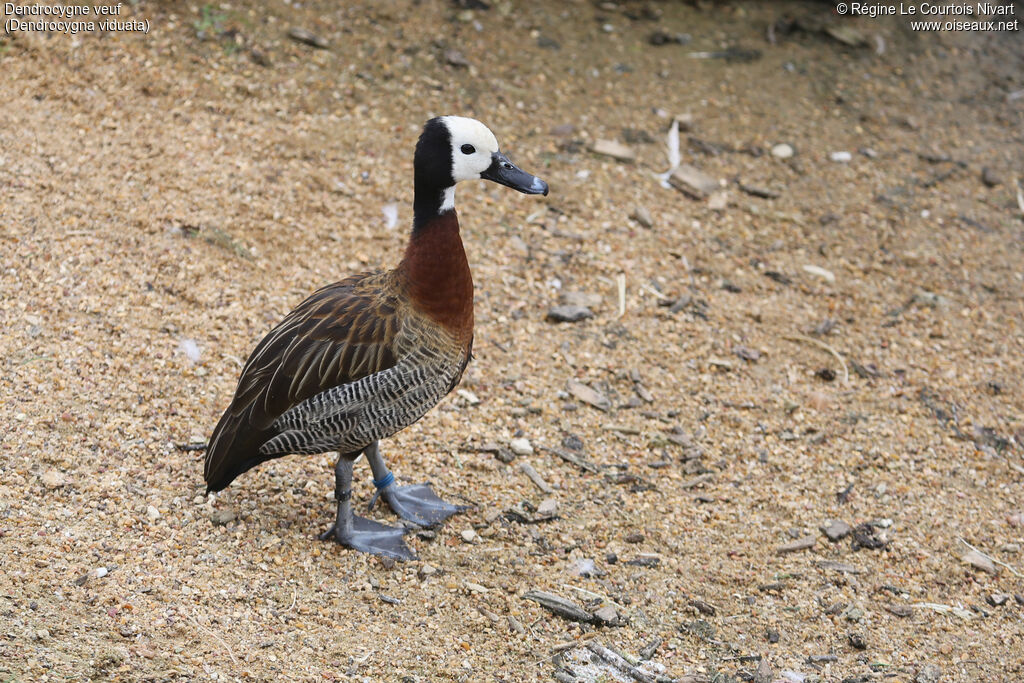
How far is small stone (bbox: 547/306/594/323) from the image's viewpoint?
6.30 m

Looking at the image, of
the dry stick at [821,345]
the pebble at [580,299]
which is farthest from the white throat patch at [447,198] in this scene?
the dry stick at [821,345]

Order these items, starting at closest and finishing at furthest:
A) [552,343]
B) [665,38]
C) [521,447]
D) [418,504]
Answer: [418,504] → [521,447] → [552,343] → [665,38]

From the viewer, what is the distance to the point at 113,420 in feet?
15.7

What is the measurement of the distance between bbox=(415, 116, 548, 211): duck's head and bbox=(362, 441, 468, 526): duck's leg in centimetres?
127

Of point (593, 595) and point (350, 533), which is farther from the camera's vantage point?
point (350, 533)

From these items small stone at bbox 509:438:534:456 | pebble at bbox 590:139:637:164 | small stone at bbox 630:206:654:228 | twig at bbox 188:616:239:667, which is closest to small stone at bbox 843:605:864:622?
small stone at bbox 509:438:534:456

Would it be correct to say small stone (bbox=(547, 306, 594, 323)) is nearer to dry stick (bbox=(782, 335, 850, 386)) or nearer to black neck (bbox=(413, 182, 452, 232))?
dry stick (bbox=(782, 335, 850, 386))

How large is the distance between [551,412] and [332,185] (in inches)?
93.5

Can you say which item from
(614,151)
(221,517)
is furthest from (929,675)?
(614,151)

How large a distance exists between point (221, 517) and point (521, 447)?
5.32 ft

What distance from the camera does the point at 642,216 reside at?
7.20 m

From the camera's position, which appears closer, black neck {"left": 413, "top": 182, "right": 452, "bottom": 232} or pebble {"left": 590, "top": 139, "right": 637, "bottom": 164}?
black neck {"left": 413, "top": 182, "right": 452, "bottom": 232}

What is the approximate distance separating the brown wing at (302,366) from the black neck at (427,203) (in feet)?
1.05

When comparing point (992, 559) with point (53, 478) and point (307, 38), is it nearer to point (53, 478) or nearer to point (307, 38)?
point (53, 478)
